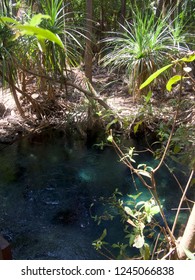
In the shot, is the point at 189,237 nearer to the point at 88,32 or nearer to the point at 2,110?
the point at 88,32

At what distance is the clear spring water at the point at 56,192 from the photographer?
260cm

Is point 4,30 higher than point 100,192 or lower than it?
higher

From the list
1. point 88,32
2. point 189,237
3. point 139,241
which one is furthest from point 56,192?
point 189,237

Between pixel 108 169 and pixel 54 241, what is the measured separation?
56.0 inches

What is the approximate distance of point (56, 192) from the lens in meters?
3.36

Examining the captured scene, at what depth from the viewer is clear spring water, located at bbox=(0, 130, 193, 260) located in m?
2.60

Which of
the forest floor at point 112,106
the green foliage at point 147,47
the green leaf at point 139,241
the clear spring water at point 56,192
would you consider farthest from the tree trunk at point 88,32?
the green leaf at point 139,241

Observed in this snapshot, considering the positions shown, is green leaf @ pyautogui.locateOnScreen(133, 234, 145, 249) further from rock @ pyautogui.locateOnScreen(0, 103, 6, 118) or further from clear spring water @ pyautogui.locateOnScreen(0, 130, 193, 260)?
rock @ pyautogui.locateOnScreen(0, 103, 6, 118)

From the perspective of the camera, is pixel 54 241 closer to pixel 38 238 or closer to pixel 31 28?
pixel 38 238

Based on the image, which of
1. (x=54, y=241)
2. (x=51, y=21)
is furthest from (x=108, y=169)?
(x=51, y=21)

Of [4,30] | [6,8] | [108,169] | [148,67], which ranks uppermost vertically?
[6,8]

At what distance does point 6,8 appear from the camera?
3.17 meters

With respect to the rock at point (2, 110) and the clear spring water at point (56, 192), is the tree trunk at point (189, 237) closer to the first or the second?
the clear spring water at point (56, 192)
